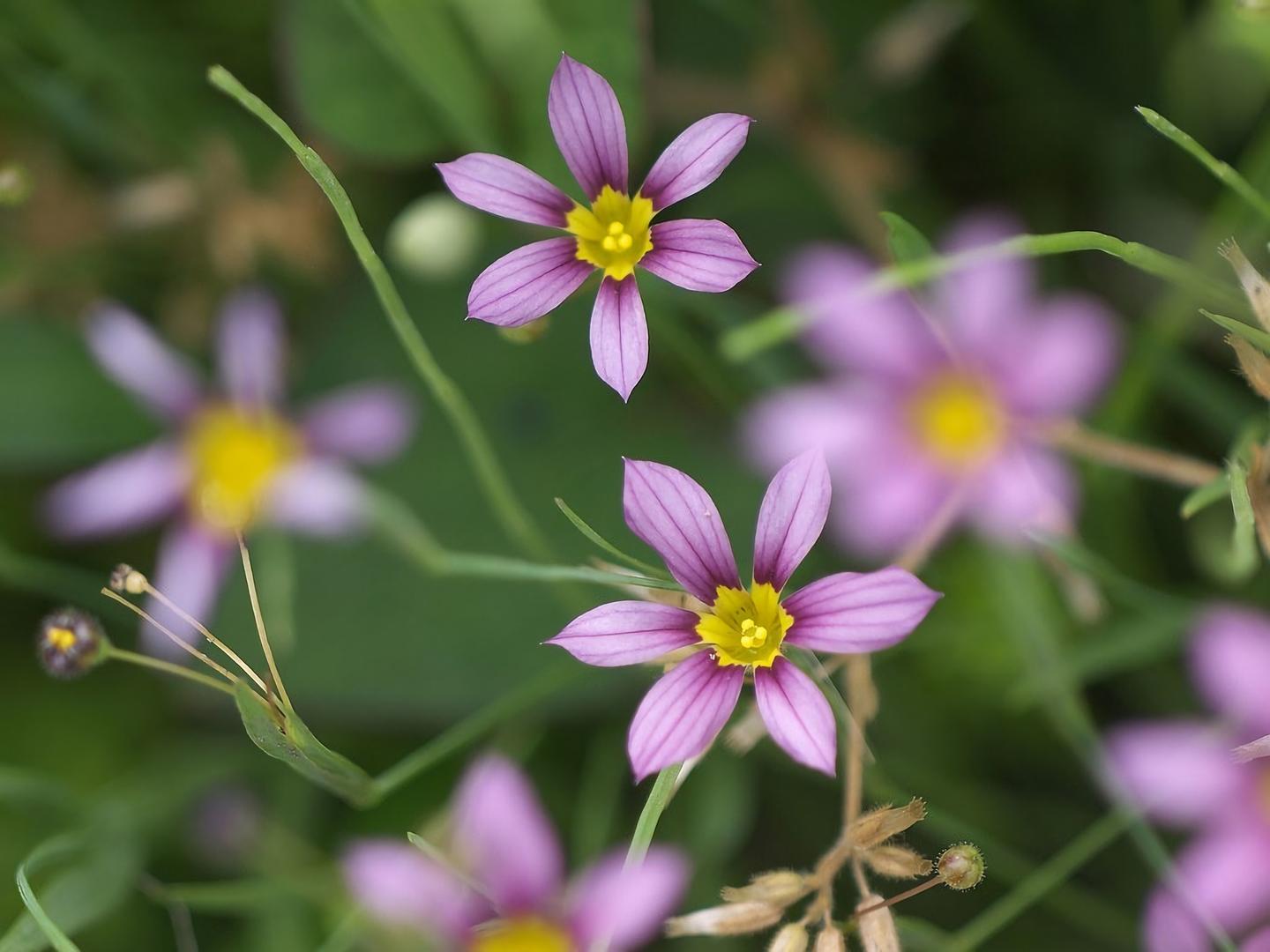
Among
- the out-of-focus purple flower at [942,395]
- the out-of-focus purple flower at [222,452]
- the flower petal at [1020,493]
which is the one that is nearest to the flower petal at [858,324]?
the out-of-focus purple flower at [942,395]

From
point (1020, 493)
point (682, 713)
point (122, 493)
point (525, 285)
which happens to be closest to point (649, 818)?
point (682, 713)

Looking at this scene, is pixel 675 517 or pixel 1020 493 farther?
pixel 1020 493

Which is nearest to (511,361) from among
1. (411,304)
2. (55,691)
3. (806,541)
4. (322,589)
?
(411,304)

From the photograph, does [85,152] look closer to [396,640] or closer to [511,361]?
[511,361]

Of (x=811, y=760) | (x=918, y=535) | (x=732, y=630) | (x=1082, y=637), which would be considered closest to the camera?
(x=811, y=760)

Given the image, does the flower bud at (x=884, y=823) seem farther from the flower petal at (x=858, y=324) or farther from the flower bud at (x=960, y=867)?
the flower petal at (x=858, y=324)

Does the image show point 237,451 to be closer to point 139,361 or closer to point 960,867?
point 139,361
